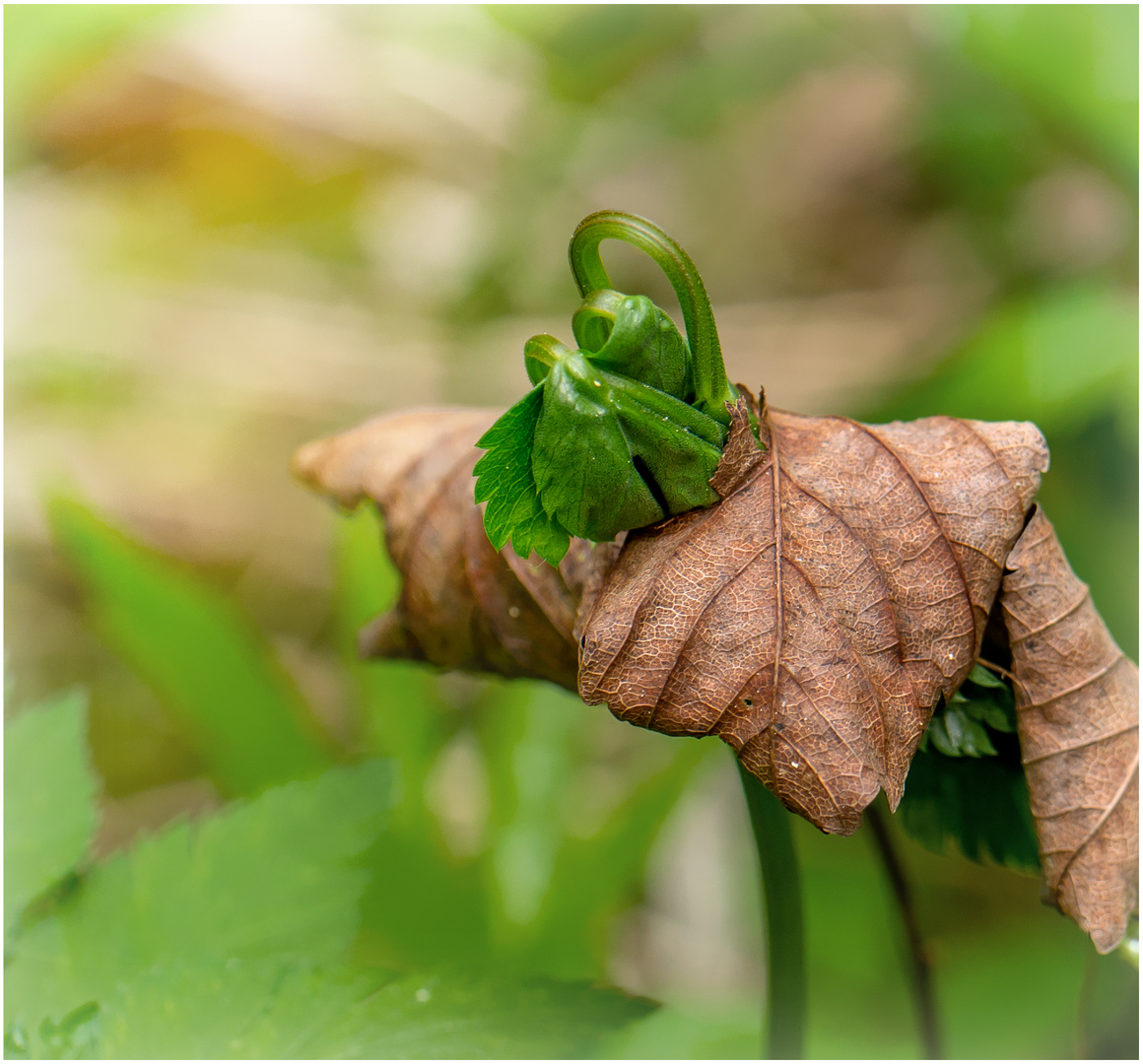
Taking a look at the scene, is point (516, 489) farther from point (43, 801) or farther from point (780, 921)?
point (43, 801)

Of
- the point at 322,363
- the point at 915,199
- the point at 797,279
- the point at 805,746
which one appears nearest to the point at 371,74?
the point at 322,363

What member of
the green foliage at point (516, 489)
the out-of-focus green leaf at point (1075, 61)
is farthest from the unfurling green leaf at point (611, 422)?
the out-of-focus green leaf at point (1075, 61)

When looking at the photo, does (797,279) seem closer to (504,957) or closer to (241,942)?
(504,957)

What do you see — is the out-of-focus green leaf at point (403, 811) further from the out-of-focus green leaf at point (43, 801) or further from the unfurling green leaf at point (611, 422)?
the unfurling green leaf at point (611, 422)

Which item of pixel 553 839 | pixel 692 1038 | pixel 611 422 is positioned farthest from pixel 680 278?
pixel 553 839

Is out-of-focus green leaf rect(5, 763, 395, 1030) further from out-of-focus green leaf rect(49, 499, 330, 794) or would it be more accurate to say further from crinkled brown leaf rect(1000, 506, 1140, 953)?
crinkled brown leaf rect(1000, 506, 1140, 953)

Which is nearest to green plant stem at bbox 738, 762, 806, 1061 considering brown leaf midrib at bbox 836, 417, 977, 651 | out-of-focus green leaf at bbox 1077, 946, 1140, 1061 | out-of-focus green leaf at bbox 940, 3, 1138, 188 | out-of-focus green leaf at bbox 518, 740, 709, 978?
brown leaf midrib at bbox 836, 417, 977, 651
